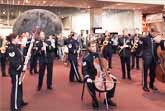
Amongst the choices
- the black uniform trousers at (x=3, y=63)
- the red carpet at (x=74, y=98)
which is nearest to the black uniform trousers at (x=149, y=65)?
the red carpet at (x=74, y=98)

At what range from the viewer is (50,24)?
10.8m

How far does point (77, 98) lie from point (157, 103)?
182 cm

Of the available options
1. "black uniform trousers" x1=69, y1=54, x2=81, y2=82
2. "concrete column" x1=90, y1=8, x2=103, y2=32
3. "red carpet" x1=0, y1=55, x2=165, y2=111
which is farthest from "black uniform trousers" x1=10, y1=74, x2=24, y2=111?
"concrete column" x1=90, y1=8, x2=103, y2=32

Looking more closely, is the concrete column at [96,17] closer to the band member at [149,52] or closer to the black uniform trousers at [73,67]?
the black uniform trousers at [73,67]

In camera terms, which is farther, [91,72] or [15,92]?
[91,72]

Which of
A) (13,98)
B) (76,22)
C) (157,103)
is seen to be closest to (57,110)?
(13,98)

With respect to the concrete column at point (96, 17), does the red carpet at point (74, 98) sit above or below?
below

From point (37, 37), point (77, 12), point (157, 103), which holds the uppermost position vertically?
point (77, 12)

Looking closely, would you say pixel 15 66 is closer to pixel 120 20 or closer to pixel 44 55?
pixel 44 55

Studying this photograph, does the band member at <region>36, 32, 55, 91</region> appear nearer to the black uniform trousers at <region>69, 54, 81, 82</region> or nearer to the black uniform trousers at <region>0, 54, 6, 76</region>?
the black uniform trousers at <region>69, 54, 81, 82</region>

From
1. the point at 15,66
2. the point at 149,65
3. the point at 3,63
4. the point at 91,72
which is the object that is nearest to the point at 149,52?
the point at 149,65

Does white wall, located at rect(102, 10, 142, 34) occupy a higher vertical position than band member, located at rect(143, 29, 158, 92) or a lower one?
higher

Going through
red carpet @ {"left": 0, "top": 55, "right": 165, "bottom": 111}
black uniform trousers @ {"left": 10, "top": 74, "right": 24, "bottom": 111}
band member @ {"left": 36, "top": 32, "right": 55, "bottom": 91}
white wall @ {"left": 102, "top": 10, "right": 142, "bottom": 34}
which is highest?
white wall @ {"left": 102, "top": 10, "right": 142, "bottom": 34}

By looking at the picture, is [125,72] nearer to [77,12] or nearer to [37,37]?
[37,37]
